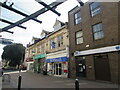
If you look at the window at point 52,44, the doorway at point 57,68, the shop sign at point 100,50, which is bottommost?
the doorway at point 57,68

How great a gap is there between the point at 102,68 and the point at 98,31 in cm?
385

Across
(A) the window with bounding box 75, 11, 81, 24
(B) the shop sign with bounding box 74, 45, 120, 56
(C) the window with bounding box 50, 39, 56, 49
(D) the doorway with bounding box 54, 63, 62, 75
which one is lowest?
(D) the doorway with bounding box 54, 63, 62, 75

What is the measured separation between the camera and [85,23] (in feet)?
47.9

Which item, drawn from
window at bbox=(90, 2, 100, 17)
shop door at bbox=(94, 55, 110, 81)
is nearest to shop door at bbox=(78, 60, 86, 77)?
shop door at bbox=(94, 55, 110, 81)

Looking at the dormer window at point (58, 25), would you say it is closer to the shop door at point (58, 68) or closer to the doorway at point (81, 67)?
the shop door at point (58, 68)

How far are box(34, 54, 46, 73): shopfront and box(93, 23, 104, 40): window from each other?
11878 mm

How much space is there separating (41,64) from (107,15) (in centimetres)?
1622

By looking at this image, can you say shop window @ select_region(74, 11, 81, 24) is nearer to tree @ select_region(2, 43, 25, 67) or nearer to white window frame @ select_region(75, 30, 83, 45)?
white window frame @ select_region(75, 30, 83, 45)

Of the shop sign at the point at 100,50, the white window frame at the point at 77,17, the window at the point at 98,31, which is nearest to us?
the shop sign at the point at 100,50

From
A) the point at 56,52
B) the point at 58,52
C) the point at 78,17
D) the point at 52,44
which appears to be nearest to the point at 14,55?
the point at 52,44

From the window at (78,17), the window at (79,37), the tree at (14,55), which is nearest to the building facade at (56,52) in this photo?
the window at (79,37)

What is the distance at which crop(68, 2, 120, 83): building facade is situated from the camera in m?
11.3

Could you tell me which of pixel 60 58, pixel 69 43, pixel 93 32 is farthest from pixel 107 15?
pixel 60 58

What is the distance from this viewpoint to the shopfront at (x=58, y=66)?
56.2 ft
